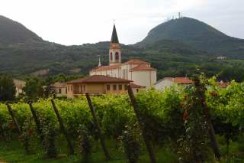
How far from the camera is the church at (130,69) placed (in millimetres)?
106500

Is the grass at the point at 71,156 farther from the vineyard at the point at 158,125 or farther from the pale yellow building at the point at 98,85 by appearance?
the pale yellow building at the point at 98,85

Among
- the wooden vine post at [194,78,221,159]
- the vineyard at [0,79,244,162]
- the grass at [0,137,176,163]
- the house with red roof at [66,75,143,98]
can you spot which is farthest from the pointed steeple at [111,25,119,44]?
the wooden vine post at [194,78,221,159]

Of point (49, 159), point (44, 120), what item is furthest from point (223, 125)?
point (44, 120)

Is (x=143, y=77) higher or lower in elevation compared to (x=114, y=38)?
lower

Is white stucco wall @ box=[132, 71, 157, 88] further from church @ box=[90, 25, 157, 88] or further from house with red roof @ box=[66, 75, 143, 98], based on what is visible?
house with red roof @ box=[66, 75, 143, 98]

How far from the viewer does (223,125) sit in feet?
48.7

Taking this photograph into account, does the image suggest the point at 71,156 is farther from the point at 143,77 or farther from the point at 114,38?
the point at 114,38

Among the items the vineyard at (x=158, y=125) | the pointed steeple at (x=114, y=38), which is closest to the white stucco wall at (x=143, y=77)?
the pointed steeple at (x=114, y=38)

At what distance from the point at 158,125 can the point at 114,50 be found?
103222 millimetres

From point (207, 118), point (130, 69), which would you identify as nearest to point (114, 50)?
point (130, 69)

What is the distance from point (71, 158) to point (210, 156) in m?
7.72

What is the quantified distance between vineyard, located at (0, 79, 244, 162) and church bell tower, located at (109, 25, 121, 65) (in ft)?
305

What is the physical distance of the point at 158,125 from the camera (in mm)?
16000

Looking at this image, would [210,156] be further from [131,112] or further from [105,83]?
[105,83]
